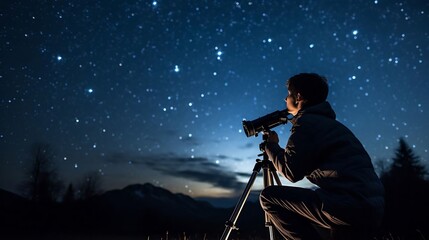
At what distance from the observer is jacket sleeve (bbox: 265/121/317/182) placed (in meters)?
2.11

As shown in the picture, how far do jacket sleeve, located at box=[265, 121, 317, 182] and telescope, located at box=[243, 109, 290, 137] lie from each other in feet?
2.20

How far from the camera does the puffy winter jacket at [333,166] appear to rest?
1.88 meters

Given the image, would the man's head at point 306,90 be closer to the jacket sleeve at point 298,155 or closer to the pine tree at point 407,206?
the jacket sleeve at point 298,155

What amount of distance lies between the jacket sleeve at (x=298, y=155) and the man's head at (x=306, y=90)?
506mm

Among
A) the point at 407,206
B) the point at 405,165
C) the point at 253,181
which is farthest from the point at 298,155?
the point at 405,165

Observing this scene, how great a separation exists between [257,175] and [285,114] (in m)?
0.70

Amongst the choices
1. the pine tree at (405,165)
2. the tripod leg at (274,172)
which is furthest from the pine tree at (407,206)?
the tripod leg at (274,172)

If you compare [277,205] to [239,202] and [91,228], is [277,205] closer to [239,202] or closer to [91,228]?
[239,202]

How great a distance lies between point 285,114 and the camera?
9.53 feet

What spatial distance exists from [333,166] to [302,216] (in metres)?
0.48

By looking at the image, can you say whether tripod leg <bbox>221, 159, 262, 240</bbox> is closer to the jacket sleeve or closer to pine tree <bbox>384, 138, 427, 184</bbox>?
the jacket sleeve

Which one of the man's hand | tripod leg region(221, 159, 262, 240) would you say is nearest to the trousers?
tripod leg region(221, 159, 262, 240)

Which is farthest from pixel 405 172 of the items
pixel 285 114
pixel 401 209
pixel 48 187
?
pixel 48 187

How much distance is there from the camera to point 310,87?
2.61 metres
